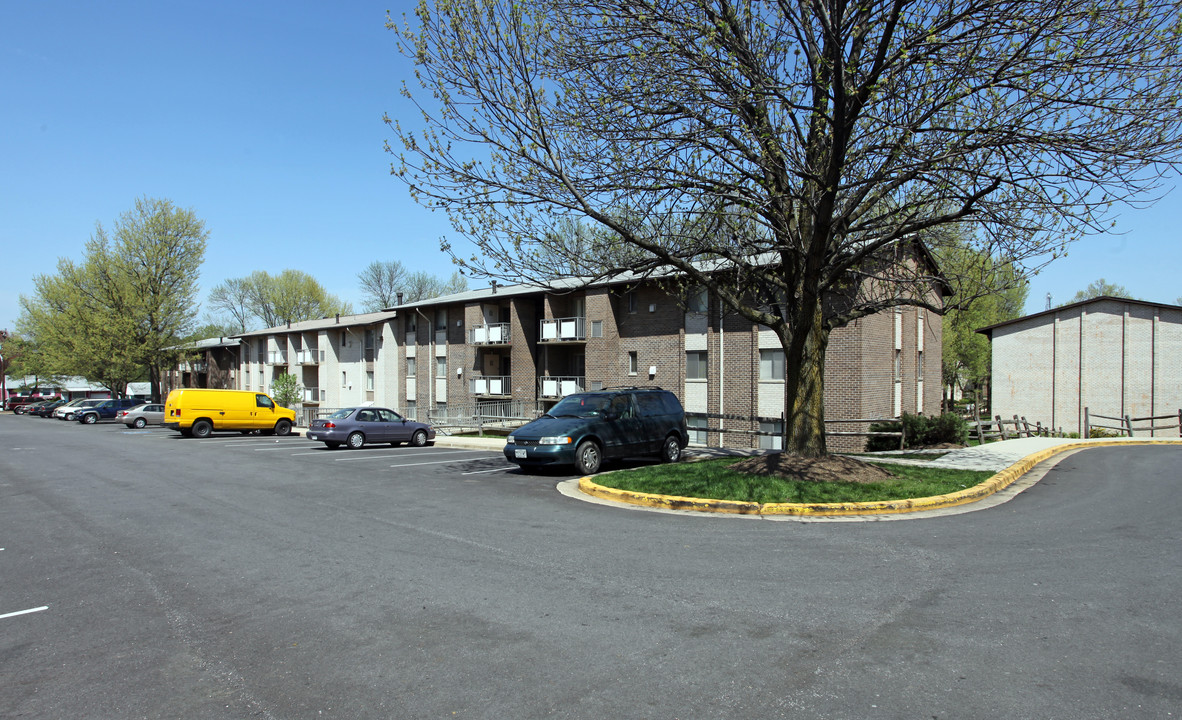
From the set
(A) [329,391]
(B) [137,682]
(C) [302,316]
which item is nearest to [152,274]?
(A) [329,391]

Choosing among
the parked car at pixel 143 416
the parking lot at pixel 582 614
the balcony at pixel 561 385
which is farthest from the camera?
the parked car at pixel 143 416

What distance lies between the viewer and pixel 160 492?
12500 mm

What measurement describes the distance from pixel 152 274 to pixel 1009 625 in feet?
197

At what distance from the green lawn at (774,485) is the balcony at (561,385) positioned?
70.2 feet

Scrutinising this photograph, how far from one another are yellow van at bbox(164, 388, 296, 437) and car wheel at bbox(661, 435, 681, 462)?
2399cm

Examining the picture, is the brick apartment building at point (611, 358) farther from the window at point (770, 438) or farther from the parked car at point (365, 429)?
the parked car at point (365, 429)

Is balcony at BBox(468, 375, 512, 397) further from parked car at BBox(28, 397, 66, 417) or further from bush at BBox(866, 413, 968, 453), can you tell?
parked car at BBox(28, 397, 66, 417)

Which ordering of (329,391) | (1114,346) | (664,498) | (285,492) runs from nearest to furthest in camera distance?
(664,498)
(285,492)
(1114,346)
(329,391)

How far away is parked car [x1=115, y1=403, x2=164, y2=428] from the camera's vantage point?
40938mm

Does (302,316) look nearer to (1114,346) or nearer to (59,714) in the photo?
(1114,346)

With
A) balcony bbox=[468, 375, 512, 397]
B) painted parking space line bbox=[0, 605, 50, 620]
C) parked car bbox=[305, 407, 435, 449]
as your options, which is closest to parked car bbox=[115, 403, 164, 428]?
balcony bbox=[468, 375, 512, 397]

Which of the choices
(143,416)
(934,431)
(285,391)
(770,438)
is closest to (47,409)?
(143,416)

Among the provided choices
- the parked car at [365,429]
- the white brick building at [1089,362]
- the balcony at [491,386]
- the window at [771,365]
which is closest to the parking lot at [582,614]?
the parked car at [365,429]

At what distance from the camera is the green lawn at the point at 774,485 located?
1027 centimetres
